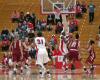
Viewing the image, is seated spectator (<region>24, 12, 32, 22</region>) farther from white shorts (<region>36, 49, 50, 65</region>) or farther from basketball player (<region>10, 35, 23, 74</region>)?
white shorts (<region>36, 49, 50, 65</region>)

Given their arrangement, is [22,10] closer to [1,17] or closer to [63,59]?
[1,17]

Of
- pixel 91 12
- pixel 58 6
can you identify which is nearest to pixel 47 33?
pixel 91 12

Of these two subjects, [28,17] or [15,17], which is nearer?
[28,17]

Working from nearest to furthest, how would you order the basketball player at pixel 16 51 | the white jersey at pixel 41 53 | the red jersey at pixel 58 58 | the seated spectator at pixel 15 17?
1. the white jersey at pixel 41 53
2. the basketball player at pixel 16 51
3. the red jersey at pixel 58 58
4. the seated spectator at pixel 15 17

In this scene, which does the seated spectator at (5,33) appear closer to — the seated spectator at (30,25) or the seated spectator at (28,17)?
the seated spectator at (30,25)

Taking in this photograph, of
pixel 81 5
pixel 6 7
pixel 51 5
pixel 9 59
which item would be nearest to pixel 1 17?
pixel 6 7

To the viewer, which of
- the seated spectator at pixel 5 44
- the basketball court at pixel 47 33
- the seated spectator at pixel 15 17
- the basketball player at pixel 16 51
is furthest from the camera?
the seated spectator at pixel 15 17

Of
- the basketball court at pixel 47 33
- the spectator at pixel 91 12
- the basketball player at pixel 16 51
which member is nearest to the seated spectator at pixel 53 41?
the basketball court at pixel 47 33

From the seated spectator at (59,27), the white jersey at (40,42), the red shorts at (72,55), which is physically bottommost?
the seated spectator at (59,27)

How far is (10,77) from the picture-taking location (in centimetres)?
2108

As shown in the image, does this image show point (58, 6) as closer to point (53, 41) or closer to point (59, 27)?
point (53, 41)

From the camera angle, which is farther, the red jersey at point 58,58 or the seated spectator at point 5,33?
the seated spectator at point 5,33

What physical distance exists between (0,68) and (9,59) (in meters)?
2.07

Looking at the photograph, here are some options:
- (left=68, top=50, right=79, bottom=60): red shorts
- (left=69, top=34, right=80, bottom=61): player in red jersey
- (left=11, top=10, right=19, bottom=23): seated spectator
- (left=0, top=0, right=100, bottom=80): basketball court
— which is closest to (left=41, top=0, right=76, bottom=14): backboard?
(left=0, top=0, right=100, bottom=80): basketball court
